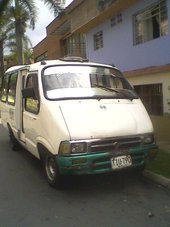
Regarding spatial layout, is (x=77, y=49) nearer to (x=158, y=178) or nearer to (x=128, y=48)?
(x=128, y=48)

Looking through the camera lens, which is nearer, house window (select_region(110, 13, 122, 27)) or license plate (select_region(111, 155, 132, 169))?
license plate (select_region(111, 155, 132, 169))

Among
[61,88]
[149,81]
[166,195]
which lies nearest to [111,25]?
[149,81]

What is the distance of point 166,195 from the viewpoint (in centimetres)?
534

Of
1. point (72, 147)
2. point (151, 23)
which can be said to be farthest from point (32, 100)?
point (151, 23)

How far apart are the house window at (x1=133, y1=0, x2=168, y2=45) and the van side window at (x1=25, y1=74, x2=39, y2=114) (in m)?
6.21

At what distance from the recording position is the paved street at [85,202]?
4418mm

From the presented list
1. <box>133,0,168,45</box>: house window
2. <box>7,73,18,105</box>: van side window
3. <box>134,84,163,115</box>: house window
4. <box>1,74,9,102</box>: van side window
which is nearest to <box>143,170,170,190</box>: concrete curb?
<box>7,73,18,105</box>: van side window

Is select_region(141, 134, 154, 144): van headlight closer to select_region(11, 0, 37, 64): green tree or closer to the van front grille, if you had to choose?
the van front grille

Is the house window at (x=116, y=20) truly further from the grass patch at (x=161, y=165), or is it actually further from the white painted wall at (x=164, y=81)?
the grass patch at (x=161, y=165)

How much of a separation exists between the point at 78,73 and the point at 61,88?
585 mm

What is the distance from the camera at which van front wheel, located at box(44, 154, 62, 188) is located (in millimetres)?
5523

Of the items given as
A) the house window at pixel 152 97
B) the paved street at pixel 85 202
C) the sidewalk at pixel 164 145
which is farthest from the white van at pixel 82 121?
the house window at pixel 152 97

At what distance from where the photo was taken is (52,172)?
577 cm

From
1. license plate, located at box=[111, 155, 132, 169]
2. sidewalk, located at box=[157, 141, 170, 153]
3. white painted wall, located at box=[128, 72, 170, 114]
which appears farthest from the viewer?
white painted wall, located at box=[128, 72, 170, 114]
